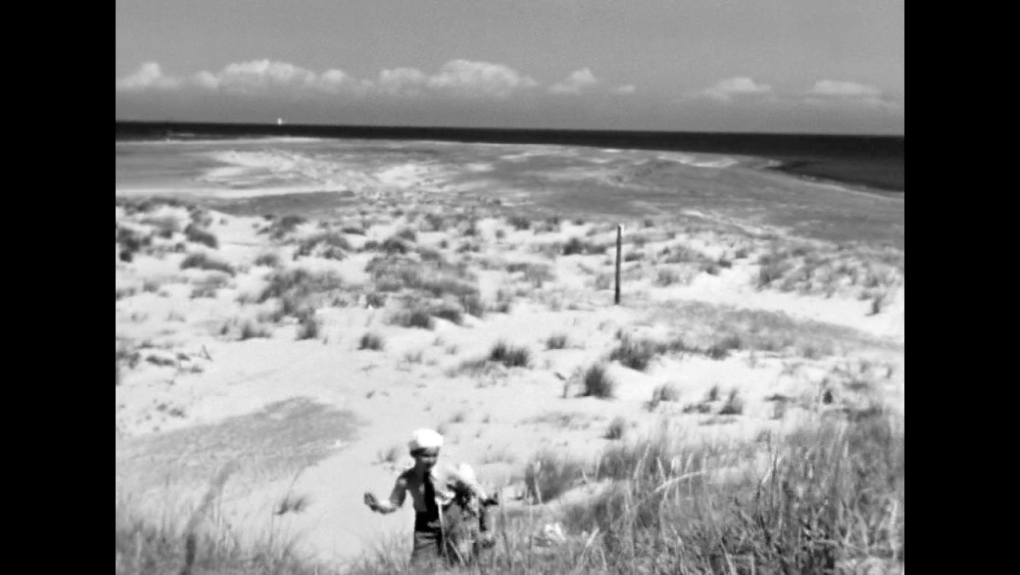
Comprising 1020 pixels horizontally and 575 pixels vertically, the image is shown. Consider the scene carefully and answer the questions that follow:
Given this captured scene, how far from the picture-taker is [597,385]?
773 centimetres

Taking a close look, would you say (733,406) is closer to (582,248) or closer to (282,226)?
(582,248)

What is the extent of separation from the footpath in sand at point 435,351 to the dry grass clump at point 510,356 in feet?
0.34

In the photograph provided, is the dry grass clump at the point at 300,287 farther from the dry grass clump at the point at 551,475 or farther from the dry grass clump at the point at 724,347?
the dry grass clump at the point at 551,475

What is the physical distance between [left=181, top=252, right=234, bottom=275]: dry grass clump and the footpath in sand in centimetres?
6

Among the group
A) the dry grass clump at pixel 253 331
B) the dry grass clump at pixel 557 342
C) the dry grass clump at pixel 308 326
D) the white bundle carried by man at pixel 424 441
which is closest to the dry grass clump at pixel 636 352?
the dry grass clump at pixel 557 342

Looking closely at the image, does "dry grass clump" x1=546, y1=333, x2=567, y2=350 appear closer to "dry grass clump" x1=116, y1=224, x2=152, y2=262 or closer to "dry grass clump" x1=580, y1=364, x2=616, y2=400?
"dry grass clump" x1=580, y1=364, x2=616, y2=400

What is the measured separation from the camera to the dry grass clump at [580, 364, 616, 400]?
7691 millimetres

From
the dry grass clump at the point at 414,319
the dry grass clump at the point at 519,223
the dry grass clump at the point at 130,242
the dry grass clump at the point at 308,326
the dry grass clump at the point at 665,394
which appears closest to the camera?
the dry grass clump at the point at 665,394

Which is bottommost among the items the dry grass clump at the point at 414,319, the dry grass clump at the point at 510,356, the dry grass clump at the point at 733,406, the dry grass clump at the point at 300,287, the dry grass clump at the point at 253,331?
the dry grass clump at the point at 733,406

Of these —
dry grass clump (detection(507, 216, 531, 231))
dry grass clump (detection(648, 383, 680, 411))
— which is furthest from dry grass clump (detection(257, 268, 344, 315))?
dry grass clump (detection(507, 216, 531, 231))

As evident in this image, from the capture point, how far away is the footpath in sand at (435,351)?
5891mm

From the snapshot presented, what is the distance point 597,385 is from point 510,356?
1.17 metres
